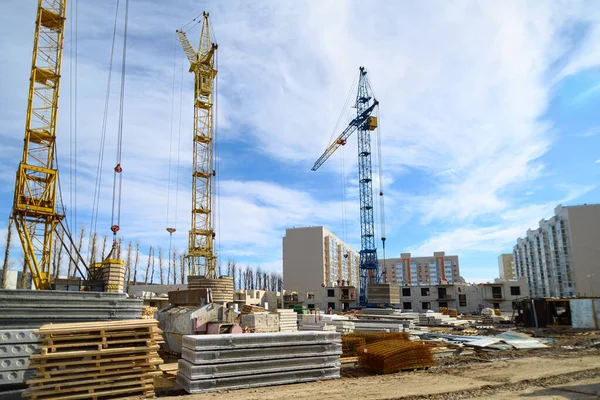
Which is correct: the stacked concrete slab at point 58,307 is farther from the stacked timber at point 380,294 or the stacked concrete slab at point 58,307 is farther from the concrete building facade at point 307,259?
the concrete building facade at point 307,259

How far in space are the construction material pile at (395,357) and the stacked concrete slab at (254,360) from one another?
1.49 m

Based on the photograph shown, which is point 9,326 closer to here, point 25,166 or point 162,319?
point 162,319

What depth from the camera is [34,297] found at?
31.7 feet

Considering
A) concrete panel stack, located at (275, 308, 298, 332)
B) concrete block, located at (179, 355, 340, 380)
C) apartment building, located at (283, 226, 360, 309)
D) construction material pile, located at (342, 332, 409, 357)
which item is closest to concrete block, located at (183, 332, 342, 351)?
concrete block, located at (179, 355, 340, 380)

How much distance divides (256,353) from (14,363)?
440 cm

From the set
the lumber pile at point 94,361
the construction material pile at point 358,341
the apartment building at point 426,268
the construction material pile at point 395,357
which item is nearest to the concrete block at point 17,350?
the lumber pile at point 94,361

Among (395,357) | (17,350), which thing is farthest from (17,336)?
(395,357)

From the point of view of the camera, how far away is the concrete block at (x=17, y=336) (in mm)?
7438

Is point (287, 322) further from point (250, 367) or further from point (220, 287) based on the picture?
point (220, 287)

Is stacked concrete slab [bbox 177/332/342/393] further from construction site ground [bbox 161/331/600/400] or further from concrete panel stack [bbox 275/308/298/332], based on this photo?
concrete panel stack [bbox 275/308/298/332]

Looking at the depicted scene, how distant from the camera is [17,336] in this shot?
24.7 ft

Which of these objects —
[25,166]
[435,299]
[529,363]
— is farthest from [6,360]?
[435,299]

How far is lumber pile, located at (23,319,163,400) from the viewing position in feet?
22.1

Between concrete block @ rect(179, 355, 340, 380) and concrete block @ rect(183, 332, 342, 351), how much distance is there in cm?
33
